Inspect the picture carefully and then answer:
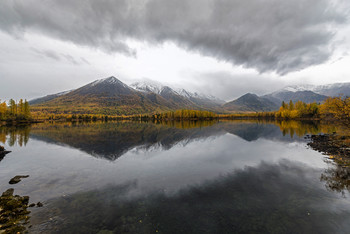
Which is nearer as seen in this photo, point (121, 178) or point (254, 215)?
point (254, 215)

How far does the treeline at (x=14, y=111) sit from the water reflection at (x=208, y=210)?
167m

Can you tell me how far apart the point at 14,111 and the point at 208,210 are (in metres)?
188

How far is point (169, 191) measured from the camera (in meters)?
19.0

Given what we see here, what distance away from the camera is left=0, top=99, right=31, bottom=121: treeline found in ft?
419

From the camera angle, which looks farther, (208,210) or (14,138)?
(14,138)

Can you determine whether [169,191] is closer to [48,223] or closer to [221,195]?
[221,195]

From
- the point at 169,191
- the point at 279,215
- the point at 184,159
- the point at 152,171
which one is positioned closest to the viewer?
the point at 279,215

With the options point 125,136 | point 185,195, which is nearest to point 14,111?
point 125,136

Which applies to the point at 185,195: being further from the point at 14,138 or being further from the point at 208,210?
the point at 14,138

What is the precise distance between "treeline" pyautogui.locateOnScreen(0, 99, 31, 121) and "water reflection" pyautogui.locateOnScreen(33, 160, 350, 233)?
167m

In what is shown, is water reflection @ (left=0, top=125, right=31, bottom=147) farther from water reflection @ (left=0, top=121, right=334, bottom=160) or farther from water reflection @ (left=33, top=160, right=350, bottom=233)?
water reflection @ (left=33, top=160, right=350, bottom=233)

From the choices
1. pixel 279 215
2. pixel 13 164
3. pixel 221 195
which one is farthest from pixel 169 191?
pixel 13 164

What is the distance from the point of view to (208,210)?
1496 centimetres

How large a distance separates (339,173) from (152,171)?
28.1 meters
